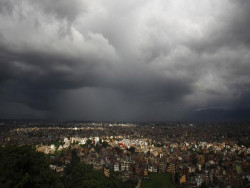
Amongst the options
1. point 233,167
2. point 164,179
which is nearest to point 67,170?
point 164,179

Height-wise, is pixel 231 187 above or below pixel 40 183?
below

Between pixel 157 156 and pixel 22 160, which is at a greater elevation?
pixel 22 160

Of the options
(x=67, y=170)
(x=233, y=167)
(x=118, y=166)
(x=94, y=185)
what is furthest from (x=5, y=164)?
(x=233, y=167)

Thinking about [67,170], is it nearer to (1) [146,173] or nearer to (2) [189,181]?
(1) [146,173]

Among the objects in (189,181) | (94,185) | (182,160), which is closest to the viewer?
(94,185)

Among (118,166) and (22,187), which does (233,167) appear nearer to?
(118,166)

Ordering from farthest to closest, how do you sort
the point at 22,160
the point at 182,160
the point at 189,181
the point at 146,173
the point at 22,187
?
the point at 182,160, the point at 146,173, the point at 189,181, the point at 22,160, the point at 22,187

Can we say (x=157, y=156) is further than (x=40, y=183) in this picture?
Yes

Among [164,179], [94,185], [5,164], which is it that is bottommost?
[164,179]

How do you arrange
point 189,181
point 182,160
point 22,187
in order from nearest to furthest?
point 22,187, point 189,181, point 182,160
